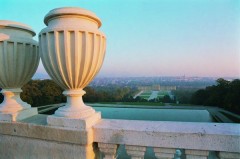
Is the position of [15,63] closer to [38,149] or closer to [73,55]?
[73,55]

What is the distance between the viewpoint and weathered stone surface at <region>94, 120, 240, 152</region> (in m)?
1.75

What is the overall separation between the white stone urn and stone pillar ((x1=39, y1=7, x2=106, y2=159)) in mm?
581

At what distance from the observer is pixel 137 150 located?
2004mm

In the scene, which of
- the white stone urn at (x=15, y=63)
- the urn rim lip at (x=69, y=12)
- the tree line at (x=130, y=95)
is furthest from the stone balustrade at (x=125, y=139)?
the tree line at (x=130, y=95)

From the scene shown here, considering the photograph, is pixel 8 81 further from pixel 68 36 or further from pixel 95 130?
pixel 95 130

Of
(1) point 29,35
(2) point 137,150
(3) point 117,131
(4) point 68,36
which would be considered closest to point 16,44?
(1) point 29,35

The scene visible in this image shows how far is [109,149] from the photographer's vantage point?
2.10 meters

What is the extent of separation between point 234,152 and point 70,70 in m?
1.83

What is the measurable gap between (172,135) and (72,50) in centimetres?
136

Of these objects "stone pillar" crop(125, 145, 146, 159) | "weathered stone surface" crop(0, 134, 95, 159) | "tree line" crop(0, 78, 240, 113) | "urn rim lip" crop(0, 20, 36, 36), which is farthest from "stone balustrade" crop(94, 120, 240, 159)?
"tree line" crop(0, 78, 240, 113)

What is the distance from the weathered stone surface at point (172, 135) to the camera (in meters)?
1.75

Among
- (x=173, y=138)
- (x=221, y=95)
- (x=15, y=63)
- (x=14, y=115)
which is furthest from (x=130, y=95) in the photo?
(x=173, y=138)

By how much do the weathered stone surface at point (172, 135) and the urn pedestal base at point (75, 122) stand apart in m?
0.09

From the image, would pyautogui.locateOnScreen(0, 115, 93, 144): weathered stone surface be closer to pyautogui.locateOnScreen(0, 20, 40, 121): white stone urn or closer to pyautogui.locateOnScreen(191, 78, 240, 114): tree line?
pyautogui.locateOnScreen(0, 20, 40, 121): white stone urn
